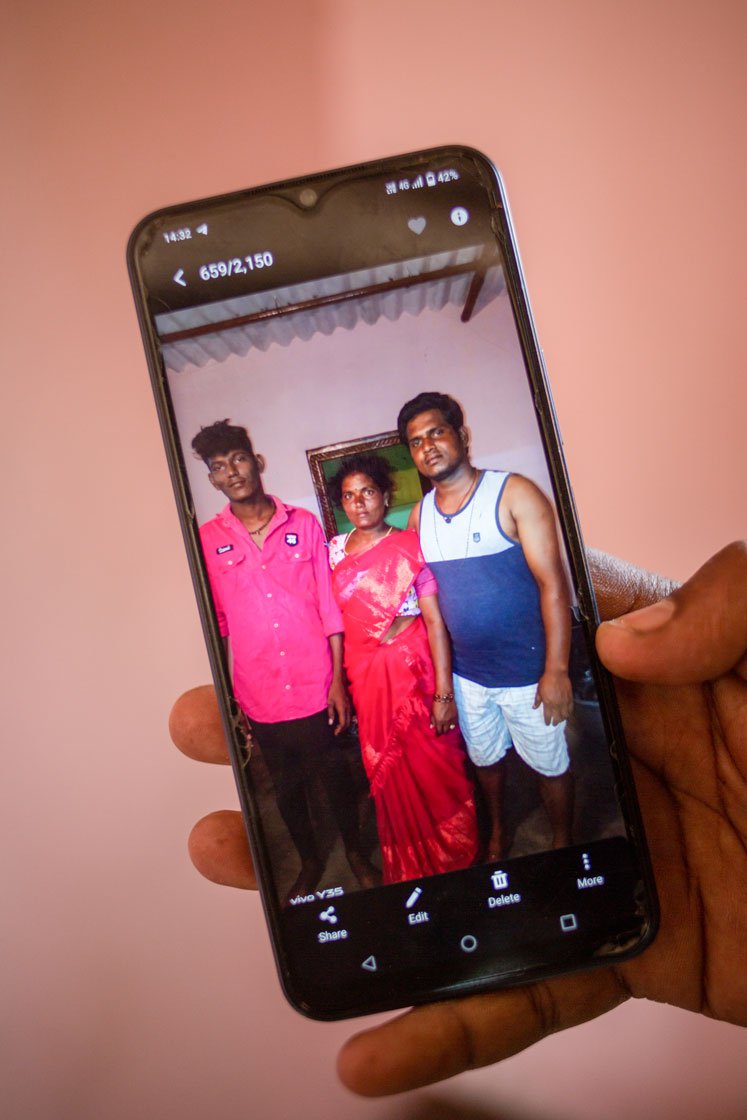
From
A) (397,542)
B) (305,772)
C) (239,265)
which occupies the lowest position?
(305,772)

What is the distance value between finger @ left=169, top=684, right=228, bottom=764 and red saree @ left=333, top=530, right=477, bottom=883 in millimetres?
109

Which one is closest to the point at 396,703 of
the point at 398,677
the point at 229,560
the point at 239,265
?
the point at 398,677

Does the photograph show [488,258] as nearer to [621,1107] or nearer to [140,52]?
[140,52]

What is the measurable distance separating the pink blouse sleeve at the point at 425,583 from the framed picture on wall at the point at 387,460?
26 millimetres

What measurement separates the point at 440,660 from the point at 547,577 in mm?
70

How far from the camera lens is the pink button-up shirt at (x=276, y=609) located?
0.41 meters

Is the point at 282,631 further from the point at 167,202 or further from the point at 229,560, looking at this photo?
the point at 167,202

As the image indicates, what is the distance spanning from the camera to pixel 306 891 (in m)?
0.40

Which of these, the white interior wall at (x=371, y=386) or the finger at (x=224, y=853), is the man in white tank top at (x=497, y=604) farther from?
the finger at (x=224, y=853)

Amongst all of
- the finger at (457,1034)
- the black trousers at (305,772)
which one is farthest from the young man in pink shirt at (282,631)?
the finger at (457,1034)

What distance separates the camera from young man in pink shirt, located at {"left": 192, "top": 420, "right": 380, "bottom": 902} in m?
0.41

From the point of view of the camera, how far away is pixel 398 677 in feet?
1.35

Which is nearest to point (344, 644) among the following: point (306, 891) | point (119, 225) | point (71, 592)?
point (306, 891)

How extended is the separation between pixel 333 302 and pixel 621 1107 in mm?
547
